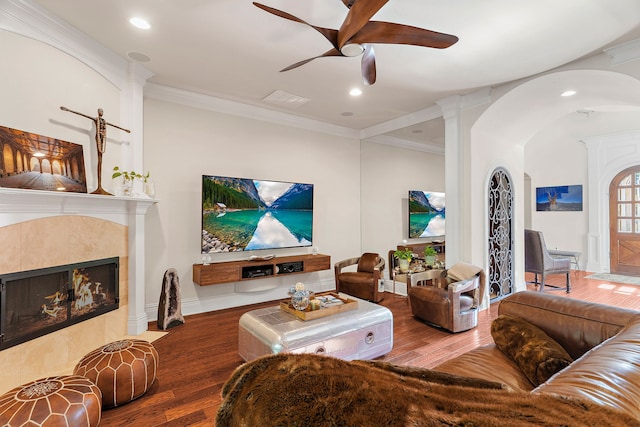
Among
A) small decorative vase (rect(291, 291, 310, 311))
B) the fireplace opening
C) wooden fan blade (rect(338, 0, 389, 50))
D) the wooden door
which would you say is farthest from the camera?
the wooden door

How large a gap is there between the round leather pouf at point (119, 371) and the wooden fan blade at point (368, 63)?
108 inches

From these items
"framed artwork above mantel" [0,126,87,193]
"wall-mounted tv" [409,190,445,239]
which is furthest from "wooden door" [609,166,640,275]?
"framed artwork above mantel" [0,126,87,193]

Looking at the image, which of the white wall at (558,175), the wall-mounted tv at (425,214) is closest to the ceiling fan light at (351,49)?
the wall-mounted tv at (425,214)

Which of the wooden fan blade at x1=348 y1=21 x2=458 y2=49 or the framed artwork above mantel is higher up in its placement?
the wooden fan blade at x1=348 y1=21 x2=458 y2=49

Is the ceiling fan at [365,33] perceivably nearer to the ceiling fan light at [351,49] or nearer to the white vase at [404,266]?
the ceiling fan light at [351,49]

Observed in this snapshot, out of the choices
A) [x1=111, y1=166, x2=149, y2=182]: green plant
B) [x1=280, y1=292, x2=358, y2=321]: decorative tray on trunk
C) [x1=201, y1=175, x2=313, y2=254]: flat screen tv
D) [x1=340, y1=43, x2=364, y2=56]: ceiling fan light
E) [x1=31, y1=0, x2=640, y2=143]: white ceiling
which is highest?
[x1=31, y1=0, x2=640, y2=143]: white ceiling

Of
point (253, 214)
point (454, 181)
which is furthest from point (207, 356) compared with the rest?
point (454, 181)

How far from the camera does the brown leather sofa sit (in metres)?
0.78

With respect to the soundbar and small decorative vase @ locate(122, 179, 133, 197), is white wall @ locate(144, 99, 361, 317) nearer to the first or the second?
the soundbar

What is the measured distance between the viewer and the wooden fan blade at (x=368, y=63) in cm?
236

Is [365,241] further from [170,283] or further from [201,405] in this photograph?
[201,405]

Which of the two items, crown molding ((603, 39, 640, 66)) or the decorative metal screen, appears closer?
crown molding ((603, 39, 640, 66))

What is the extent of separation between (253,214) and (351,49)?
268 cm

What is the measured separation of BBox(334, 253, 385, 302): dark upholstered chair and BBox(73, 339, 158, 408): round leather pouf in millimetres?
2683
